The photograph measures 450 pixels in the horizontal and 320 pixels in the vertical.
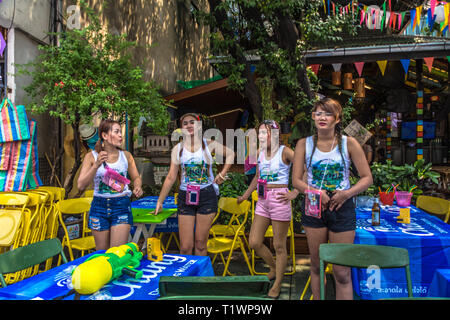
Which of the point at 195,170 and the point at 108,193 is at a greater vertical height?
the point at 195,170

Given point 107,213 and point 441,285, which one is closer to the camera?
point 441,285

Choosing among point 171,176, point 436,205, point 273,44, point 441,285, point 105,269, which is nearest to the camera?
point 105,269

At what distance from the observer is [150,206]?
4.42m

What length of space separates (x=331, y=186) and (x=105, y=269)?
5.65 ft

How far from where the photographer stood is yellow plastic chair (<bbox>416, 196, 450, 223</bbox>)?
12.2 ft

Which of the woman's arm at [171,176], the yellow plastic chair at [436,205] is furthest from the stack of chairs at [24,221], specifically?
the yellow plastic chair at [436,205]

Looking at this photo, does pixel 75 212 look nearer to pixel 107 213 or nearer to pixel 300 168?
pixel 107 213

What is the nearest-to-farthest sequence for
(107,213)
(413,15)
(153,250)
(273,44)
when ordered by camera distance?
(153,250)
(107,213)
(273,44)
(413,15)

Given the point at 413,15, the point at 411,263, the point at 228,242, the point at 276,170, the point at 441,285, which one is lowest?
the point at 228,242

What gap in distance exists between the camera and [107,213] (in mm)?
2857

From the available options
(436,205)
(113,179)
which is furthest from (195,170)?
(436,205)

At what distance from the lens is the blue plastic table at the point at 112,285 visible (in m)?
1.68
